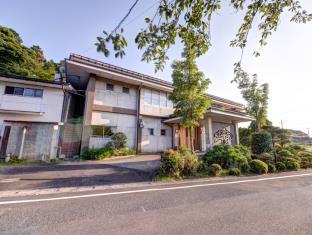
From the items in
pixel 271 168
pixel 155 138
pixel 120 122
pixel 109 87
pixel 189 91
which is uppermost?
pixel 109 87

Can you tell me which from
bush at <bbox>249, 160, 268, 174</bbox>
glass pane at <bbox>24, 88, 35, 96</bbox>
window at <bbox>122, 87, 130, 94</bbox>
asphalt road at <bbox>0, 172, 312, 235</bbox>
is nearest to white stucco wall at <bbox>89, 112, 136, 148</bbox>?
window at <bbox>122, 87, 130, 94</bbox>

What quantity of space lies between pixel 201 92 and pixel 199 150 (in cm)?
660

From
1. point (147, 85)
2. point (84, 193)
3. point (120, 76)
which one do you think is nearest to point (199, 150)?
point (147, 85)

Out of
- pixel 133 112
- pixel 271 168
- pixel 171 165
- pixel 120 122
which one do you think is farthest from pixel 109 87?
pixel 271 168

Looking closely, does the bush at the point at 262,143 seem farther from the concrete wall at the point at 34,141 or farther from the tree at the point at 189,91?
the concrete wall at the point at 34,141

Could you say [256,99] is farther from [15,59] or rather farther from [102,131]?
[15,59]

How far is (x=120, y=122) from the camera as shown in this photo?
12.4 metres

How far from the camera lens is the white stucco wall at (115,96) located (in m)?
11.8

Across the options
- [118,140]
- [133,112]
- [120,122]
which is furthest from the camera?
[133,112]

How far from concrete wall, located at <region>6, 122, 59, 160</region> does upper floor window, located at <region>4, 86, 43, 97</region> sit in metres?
3.10

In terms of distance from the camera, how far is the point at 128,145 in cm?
1229

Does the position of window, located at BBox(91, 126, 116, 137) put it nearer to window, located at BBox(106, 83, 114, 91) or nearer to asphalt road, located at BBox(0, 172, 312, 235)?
window, located at BBox(106, 83, 114, 91)

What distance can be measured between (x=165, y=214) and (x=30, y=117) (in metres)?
11.7

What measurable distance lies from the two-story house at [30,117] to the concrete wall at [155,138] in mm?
6404
